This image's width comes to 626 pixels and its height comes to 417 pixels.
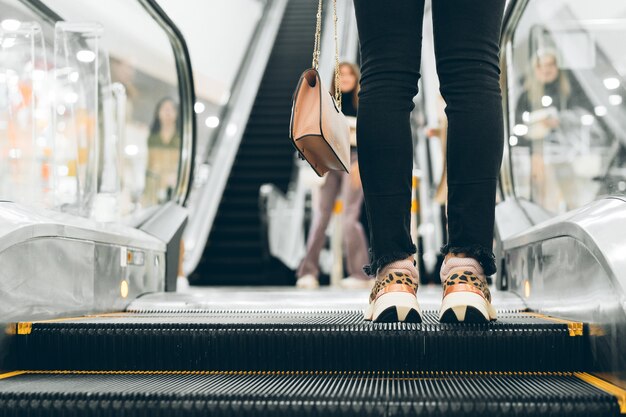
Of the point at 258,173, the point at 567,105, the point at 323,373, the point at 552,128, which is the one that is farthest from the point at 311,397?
the point at 258,173

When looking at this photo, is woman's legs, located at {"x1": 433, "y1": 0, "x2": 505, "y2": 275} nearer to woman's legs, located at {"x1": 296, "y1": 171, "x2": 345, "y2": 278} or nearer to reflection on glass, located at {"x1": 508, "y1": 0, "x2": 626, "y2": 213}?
reflection on glass, located at {"x1": 508, "y1": 0, "x2": 626, "y2": 213}

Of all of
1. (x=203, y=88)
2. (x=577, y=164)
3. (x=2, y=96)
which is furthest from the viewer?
(x=203, y=88)

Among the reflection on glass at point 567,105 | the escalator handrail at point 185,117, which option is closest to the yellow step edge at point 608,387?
the reflection on glass at point 567,105

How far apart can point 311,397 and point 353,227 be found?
13.1 ft

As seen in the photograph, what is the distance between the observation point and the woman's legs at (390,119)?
1821 millimetres

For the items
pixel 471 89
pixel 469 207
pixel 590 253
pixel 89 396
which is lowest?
pixel 89 396

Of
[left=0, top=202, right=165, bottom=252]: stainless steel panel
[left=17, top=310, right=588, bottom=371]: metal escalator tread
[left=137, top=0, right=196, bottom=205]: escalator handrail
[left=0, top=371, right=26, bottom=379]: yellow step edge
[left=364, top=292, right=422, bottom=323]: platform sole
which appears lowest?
[left=0, top=371, right=26, bottom=379]: yellow step edge

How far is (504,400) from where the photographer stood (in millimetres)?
1459

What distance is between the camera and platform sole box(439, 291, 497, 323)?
71.7 inches

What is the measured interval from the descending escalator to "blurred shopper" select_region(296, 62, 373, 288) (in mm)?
1880

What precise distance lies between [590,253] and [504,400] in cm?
53

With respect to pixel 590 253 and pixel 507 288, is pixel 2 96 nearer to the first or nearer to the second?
pixel 507 288

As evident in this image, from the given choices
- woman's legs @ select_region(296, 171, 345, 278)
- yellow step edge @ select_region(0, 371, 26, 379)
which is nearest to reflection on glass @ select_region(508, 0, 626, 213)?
woman's legs @ select_region(296, 171, 345, 278)

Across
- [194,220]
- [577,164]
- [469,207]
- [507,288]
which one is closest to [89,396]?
[469,207]
